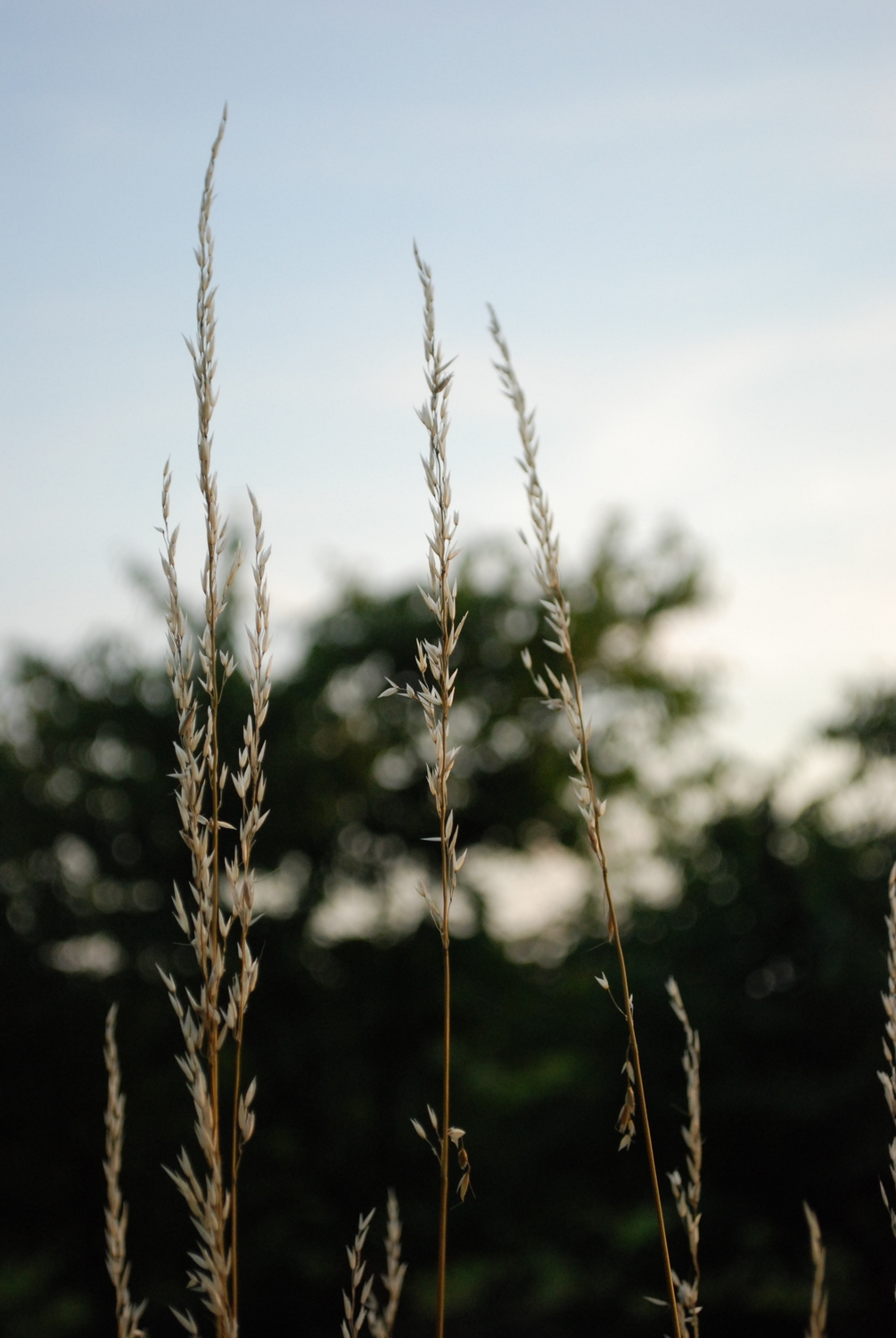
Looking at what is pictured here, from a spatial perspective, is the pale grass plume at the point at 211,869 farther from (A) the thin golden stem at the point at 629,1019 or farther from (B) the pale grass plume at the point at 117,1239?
(A) the thin golden stem at the point at 629,1019

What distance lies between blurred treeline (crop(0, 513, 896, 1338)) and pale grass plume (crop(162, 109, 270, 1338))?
648cm

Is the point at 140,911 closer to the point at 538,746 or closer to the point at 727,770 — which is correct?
the point at 538,746

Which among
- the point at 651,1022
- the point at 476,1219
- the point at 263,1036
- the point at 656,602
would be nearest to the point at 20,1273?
the point at 263,1036

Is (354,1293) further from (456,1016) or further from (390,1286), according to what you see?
(456,1016)

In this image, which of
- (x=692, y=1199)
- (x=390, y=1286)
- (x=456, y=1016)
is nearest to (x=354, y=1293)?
(x=390, y=1286)

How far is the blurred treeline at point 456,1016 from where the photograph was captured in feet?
26.0

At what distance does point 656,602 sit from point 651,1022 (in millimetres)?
10734

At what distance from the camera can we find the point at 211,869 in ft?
3.17

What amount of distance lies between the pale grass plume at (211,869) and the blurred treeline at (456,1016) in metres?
6.48

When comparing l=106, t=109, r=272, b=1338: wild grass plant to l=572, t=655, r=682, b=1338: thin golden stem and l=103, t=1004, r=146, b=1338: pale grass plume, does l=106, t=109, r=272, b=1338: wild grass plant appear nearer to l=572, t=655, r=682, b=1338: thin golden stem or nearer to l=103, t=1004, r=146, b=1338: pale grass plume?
l=103, t=1004, r=146, b=1338: pale grass plume

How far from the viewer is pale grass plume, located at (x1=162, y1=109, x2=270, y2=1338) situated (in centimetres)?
85

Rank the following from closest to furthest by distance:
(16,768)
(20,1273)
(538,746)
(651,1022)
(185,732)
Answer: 1. (185,732)
2. (651,1022)
3. (20,1273)
4. (16,768)
5. (538,746)

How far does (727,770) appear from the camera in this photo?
606 inches

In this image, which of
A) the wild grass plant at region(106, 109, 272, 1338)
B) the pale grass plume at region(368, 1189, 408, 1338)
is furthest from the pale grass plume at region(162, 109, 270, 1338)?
the pale grass plume at region(368, 1189, 408, 1338)
